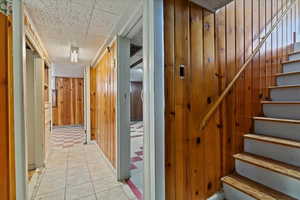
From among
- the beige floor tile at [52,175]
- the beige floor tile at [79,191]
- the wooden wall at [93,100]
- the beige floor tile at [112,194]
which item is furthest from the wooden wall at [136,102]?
the beige floor tile at [112,194]

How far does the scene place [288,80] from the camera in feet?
7.68

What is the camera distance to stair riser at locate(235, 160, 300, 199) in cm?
139

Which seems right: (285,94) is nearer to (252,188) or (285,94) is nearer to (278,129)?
(278,129)

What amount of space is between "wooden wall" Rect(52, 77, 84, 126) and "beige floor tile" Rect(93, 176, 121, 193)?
5.98 metres

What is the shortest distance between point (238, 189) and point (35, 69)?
3.31 meters

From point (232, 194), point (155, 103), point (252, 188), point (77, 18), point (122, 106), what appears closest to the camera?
point (155, 103)

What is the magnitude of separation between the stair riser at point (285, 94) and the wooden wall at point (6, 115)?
9.86 ft

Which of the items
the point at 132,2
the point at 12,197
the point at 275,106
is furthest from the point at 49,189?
the point at 275,106

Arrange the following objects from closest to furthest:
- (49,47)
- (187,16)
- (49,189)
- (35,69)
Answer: (187,16), (49,189), (35,69), (49,47)

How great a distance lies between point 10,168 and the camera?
1174mm

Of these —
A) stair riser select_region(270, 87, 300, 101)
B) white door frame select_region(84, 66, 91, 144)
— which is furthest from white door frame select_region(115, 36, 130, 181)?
white door frame select_region(84, 66, 91, 144)

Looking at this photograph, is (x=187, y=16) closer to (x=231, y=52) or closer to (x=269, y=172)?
(x=231, y=52)

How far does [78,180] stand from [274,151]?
100 inches

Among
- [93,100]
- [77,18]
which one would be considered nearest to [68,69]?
[93,100]
